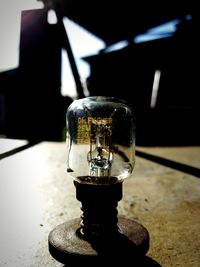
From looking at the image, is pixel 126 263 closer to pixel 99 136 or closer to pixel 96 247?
pixel 96 247

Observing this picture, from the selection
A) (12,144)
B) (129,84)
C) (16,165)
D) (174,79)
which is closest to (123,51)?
(129,84)

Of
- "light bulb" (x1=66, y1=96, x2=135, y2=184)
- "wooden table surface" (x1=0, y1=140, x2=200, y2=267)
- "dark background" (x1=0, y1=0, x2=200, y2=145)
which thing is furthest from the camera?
"dark background" (x1=0, y1=0, x2=200, y2=145)

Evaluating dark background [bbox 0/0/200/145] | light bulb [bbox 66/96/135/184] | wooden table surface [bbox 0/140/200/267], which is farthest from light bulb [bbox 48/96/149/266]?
dark background [bbox 0/0/200/145]

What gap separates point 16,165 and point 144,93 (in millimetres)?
7664

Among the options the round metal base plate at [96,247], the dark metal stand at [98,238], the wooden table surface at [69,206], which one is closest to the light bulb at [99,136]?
the dark metal stand at [98,238]

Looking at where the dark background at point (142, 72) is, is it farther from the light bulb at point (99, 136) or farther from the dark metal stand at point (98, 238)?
the dark metal stand at point (98, 238)

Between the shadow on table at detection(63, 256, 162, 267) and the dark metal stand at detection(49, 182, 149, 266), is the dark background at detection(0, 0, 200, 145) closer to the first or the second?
the dark metal stand at detection(49, 182, 149, 266)

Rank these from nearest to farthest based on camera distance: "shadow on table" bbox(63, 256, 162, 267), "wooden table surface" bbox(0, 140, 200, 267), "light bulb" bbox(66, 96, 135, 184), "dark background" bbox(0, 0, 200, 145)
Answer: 1. "shadow on table" bbox(63, 256, 162, 267)
2. "light bulb" bbox(66, 96, 135, 184)
3. "wooden table surface" bbox(0, 140, 200, 267)
4. "dark background" bbox(0, 0, 200, 145)

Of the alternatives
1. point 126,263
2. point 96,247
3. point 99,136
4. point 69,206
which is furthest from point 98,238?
point 69,206

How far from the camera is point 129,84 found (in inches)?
453

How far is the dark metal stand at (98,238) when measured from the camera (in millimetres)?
1568

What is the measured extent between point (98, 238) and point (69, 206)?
1.19m

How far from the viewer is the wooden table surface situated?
1.96 meters

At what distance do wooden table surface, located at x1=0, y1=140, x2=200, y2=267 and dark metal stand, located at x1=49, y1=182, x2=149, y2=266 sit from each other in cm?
19
